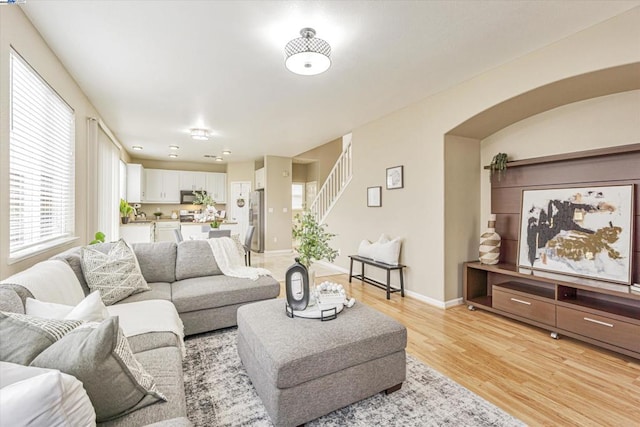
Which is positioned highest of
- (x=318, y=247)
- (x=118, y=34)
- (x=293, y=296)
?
(x=118, y=34)

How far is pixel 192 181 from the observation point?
28.2 feet

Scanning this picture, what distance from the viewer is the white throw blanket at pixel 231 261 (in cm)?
327

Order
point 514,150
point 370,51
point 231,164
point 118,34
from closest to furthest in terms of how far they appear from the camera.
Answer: point 118,34 < point 370,51 < point 514,150 < point 231,164

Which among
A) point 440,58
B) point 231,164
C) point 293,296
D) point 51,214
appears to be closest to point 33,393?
point 293,296

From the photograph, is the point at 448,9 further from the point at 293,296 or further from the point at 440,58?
the point at 293,296

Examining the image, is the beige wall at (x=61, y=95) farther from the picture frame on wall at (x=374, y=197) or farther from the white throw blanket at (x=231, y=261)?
the picture frame on wall at (x=374, y=197)

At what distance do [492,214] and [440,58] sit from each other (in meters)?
1.99

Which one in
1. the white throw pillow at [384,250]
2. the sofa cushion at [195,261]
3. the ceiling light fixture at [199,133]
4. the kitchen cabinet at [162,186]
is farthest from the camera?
the kitchen cabinet at [162,186]

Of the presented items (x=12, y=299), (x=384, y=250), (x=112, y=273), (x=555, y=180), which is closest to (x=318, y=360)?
(x=12, y=299)

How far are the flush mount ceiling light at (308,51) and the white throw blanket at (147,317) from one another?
7.23 feet

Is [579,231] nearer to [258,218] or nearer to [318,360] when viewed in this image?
[318,360]

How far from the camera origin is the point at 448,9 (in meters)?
2.12

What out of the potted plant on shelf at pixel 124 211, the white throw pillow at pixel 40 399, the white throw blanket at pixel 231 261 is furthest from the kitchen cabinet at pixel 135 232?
the white throw pillow at pixel 40 399

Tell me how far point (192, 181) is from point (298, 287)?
24.9 ft
